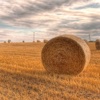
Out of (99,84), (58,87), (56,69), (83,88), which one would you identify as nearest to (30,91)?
(58,87)

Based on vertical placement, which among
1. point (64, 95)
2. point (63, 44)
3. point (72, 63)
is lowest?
point (64, 95)

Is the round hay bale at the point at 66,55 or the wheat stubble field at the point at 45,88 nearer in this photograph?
the wheat stubble field at the point at 45,88

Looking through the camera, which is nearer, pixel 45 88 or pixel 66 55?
pixel 45 88

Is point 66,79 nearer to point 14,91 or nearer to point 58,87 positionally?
point 58,87

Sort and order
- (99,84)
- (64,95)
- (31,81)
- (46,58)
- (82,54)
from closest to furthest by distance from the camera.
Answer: (64,95) < (99,84) < (31,81) < (82,54) < (46,58)

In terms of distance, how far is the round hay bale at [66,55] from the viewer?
1088cm

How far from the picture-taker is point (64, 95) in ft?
24.4

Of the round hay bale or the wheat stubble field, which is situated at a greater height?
the round hay bale

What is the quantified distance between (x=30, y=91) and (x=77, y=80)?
2.31m

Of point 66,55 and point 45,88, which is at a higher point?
point 66,55

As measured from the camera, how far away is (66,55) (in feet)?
36.7

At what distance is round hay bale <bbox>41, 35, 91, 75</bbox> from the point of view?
10883 millimetres

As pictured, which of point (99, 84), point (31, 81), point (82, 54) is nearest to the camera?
point (99, 84)

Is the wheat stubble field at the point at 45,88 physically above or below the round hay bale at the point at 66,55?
below
